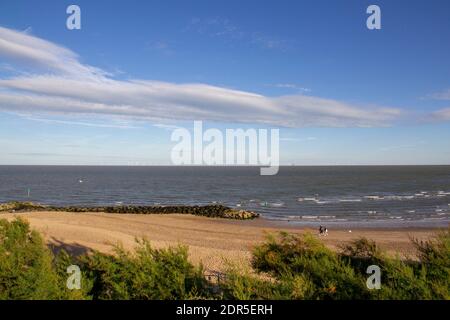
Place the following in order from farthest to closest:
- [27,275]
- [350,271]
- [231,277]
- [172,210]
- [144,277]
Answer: [172,210] → [350,271] → [144,277] → [231,277] → [27,275]

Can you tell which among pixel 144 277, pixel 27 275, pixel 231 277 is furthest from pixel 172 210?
pixel 231 277

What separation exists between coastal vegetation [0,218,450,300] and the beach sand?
6983 millimetres

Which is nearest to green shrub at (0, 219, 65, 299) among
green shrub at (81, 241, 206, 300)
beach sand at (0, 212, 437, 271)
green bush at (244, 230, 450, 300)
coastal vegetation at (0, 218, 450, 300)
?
coastal vegetation at (0, 218, 450, 300)

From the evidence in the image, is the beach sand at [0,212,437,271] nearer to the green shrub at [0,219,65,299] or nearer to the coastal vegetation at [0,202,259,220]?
the coastal vegetation at [0,202,259,220]

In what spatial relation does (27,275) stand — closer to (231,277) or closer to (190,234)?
(231,277)

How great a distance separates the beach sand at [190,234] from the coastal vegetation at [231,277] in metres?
6.98

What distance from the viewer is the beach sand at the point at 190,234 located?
23875mm

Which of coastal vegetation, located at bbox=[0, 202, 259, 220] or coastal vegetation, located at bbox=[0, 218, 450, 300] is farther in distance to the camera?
coastal vegetation, located at bbox=[0, 202, 259, 220]

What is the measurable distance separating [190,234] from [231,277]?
2427 centimetres

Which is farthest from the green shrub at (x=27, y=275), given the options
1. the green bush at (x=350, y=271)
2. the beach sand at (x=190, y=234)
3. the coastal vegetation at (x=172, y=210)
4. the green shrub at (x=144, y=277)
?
the coastal vegetation at (x=172, y=210)

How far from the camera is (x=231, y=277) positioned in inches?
411

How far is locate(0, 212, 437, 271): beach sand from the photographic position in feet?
78.3

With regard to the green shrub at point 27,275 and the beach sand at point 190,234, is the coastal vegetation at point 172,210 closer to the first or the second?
the beach sand at point 190,234
